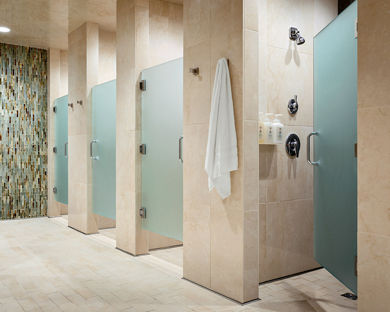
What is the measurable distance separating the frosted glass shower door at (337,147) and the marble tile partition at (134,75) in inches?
69.8

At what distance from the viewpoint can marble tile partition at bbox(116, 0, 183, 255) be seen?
3836 mm

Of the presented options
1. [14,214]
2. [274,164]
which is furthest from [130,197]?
[14,214]

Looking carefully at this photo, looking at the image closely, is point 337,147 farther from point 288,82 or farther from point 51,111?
point 51,111

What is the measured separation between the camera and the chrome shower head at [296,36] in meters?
3.12

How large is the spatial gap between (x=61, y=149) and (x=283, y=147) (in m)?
3.93

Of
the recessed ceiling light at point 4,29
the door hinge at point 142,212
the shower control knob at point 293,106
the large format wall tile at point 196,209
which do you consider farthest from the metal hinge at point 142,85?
the recessed ceiling light at point 4,29

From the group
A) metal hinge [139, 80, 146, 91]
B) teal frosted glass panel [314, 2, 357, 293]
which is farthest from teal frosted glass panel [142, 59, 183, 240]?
teal frosted glass panel [314, 2, 357, 293]

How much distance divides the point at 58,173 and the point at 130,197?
2.59 metres

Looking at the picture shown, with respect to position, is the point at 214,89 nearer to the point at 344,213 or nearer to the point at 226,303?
the point at 344,213

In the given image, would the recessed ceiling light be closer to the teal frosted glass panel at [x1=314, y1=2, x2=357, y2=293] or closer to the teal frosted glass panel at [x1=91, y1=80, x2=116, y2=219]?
the teal frosted glass panel at [x1=91, y1=80, x2=116, y2=219]

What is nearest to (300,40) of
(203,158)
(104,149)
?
(203,158)

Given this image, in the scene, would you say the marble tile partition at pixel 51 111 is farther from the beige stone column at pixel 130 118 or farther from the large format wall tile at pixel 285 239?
the large format wall tile at pixel 285 239

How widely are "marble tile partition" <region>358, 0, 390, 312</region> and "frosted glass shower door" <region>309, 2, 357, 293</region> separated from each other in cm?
41

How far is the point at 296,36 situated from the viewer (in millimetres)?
3137
